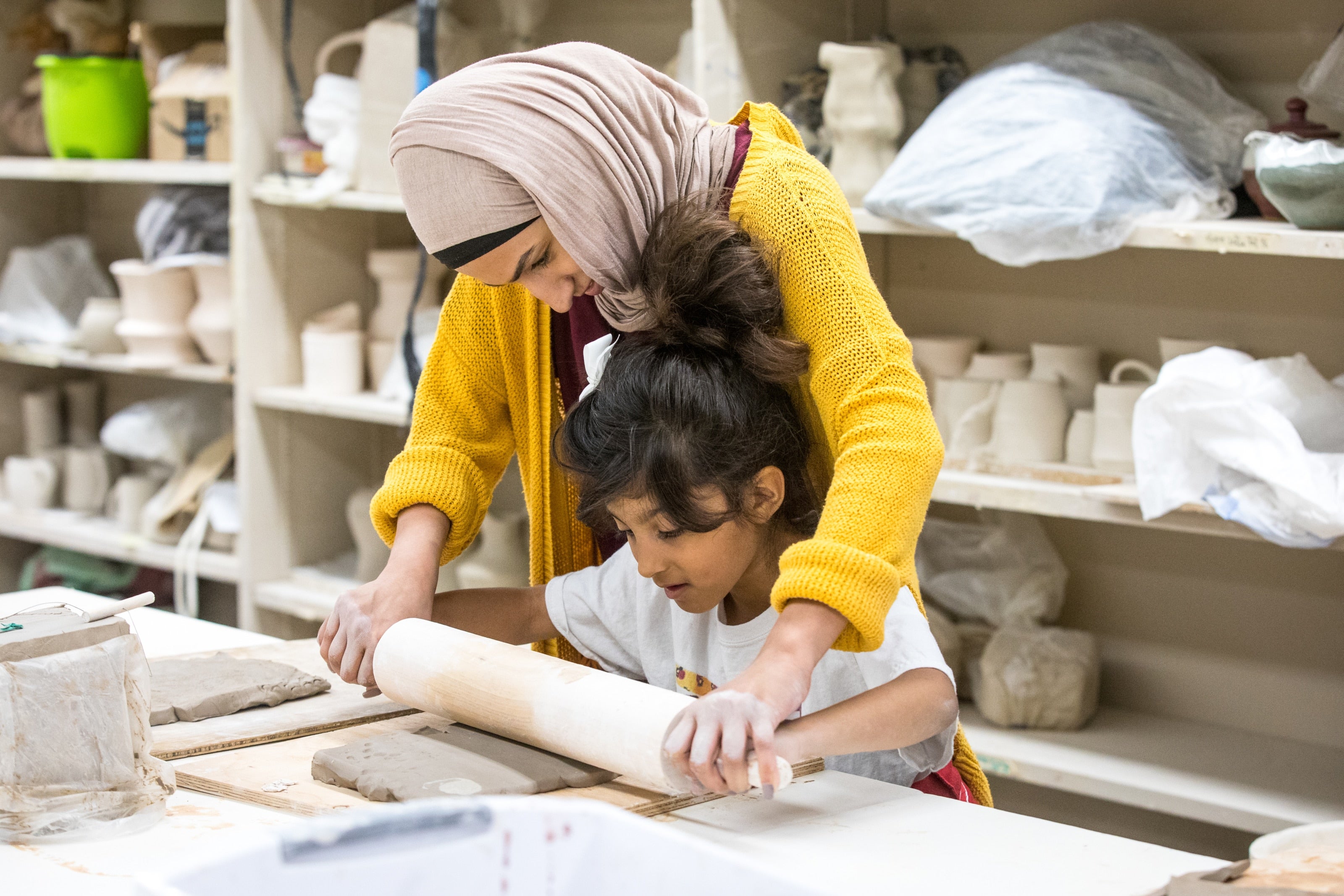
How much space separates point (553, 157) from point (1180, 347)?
1.10 metres

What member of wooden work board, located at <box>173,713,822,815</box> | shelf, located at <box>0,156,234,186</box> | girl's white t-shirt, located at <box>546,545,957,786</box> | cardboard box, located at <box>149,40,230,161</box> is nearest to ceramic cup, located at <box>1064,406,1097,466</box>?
girl's white t-shirt, located at <box>546,545,957,786</box>

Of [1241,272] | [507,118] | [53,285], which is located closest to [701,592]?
[507,118]

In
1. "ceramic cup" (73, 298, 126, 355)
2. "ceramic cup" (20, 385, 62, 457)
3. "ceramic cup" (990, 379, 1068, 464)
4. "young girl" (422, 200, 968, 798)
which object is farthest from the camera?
"ceramic cup" (20, 385, 62, 457)

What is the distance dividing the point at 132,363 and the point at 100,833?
2047 mm

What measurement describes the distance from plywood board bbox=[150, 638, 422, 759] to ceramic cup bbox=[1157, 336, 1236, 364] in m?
1.15

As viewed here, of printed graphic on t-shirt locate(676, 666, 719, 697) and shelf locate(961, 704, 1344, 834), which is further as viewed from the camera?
shelf locate(961, 704, 1344, 834)

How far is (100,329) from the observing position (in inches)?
114

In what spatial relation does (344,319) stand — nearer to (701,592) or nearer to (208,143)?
(208,143)

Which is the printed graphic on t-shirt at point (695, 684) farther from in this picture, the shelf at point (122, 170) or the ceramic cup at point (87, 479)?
the ceramic cup at point (87, 479)

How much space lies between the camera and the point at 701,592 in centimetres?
114

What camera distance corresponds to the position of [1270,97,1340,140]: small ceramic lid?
1.71 m

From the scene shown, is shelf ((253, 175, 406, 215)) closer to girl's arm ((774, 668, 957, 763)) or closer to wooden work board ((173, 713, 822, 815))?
wooden work board ((173, 713, 822, 815))

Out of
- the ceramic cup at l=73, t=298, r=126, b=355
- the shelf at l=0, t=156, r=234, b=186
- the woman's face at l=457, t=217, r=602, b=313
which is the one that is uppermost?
the shelf at l=0, t=156, r=234, b=186

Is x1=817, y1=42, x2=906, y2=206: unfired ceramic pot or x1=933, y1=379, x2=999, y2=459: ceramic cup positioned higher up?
x1=817, y1=42, x2=906, y2=206: unfired ceramic pot
